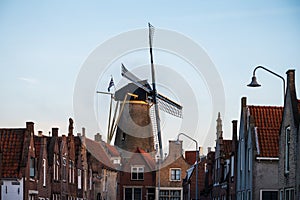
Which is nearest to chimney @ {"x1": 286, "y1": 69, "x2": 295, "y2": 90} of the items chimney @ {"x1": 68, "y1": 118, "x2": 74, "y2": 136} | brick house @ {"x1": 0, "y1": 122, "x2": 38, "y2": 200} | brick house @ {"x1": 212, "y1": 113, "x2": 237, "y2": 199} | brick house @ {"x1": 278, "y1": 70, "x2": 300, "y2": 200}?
brick house @ {"x1": 278, "y1": 70, "x2": 300, "y2": 200}

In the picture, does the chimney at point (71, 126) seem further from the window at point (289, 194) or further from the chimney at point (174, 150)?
the window at point (289, 194)

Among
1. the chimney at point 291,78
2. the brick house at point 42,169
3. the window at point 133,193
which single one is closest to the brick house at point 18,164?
the brick house at point 42,169

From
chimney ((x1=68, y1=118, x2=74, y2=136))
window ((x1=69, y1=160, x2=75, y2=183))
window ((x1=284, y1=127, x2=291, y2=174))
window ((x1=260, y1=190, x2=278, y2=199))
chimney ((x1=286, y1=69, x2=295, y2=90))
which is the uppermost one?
chimney ((x1=286, y1=69, x2=295, y2=90))

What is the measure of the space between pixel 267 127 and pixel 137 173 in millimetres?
58110

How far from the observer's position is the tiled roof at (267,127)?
1787 inches

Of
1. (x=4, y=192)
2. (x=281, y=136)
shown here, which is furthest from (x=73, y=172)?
(x=281, y=136)

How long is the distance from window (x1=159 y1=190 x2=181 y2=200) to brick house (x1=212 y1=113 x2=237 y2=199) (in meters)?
37.8

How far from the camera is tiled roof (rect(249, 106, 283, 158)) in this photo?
149 feet

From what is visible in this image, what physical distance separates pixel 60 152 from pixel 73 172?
7743mm

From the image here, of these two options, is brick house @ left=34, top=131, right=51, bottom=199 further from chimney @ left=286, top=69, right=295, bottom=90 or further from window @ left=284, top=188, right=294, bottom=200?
chimney @ left=286, top=69, right=295, bottom=90

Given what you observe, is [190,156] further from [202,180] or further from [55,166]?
[55,166]

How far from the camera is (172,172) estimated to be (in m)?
104

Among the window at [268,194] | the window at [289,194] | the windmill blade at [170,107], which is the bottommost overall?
the window at [268,194]

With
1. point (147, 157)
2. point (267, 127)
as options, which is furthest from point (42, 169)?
point (147, 157)
